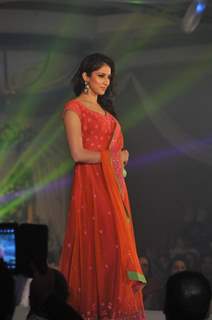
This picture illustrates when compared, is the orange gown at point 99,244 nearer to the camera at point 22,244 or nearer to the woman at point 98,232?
the woman at point 98,232

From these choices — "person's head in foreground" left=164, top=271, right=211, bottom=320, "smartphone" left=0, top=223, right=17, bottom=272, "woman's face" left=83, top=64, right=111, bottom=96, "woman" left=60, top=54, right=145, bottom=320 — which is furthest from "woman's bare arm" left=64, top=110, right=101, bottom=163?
"person's head in foreground" left=164, top=271, right=211, bottom=320

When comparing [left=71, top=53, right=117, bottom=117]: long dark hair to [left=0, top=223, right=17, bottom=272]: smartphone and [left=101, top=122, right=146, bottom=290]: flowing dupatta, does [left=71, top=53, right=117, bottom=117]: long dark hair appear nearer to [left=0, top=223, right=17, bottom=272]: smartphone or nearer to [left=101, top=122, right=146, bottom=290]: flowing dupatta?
[left=101, top=122, right=146, bottom=290]: flowing dupatta

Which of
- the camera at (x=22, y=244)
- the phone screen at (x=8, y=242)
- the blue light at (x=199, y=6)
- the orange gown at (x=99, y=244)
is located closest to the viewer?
the camera at (x=22, y=244)

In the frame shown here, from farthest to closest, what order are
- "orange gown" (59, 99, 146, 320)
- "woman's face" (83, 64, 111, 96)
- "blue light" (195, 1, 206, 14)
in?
"blue light" (195, 1, 206, 14) < "woman's face" (83, 64, 111, 96) < "orange gown" (59, 99, 146, 320)

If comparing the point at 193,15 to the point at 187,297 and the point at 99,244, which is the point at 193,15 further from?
the point at 187,297

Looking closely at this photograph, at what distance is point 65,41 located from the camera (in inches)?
218

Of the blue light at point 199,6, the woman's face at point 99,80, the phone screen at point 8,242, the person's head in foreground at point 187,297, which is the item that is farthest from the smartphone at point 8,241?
the blue light at point 199,6

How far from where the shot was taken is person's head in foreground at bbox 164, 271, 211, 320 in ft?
5.95

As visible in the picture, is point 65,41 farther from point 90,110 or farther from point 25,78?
point 90,110

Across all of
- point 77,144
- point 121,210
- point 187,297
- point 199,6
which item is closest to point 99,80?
point 77,144

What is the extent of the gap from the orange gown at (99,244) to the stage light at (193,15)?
1.83 metres

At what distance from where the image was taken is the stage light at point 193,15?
4852 mm

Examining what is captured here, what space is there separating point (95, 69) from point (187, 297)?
1.87 m

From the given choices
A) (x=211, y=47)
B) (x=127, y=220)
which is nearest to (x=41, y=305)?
(x=127, y=220)
